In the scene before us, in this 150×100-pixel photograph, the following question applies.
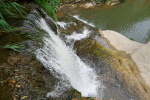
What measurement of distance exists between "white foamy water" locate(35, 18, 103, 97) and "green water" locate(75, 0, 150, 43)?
221 inches

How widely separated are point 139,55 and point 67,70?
385 centimetres

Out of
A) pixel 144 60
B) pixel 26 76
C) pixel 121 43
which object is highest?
pixel 26 76

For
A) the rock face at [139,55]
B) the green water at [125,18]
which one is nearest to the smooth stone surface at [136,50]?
the rock face at [139,55]

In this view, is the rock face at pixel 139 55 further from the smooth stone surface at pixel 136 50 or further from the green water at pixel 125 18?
the green water at pixel 125 18

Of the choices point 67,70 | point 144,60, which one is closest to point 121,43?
point 144,60

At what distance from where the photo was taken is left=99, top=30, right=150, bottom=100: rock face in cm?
462

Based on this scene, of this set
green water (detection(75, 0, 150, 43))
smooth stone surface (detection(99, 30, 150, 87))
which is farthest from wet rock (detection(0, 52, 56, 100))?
green water (detection(75, 0, 150, 43))

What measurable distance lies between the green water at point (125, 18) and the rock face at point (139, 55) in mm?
2128

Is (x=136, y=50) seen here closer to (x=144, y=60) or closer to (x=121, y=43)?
(x=144, y=60)

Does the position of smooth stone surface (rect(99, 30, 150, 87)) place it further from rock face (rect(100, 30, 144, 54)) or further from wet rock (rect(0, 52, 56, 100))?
wet rock (rect(0, 52, 56, 100))

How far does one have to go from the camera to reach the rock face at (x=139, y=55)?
15.2 feet

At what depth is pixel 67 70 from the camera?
4152mm

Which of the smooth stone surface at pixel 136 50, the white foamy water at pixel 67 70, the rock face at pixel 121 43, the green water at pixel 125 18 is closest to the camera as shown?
the white foamy water at pixel 67 70

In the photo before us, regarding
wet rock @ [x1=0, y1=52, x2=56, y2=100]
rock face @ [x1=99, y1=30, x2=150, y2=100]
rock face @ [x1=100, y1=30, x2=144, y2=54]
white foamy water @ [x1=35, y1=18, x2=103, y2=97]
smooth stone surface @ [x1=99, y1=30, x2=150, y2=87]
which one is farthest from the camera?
rock face @ [x1=100, y1=30, x2=144, y2=54]
